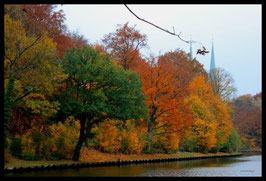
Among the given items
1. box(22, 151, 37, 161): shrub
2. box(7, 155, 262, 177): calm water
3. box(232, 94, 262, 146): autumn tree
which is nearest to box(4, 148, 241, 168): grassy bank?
box(22, 151, 37, 161): shrub

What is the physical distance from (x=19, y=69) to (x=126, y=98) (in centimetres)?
762

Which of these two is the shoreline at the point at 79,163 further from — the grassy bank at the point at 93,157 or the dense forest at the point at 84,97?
the dense forest at the point at 84,97

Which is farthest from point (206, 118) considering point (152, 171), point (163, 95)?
point (152, 171)

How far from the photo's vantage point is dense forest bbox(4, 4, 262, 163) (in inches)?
661

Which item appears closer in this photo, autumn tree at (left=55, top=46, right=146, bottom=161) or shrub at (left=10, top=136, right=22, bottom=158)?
shrub at (left=10, top=136, right=22, bottom=158)

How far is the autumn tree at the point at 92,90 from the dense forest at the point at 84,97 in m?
0.06

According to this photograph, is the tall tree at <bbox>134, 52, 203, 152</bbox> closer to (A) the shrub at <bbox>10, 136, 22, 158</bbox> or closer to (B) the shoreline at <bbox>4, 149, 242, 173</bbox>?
(B) the shoreline at <bbox>4, 149, 242, 173</bbox>

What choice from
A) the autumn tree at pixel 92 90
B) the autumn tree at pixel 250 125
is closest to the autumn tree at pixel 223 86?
the autumn tree at pixel 250 125

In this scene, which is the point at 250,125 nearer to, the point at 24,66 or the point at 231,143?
the point at 231,143

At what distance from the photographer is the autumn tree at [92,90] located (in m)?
20.3

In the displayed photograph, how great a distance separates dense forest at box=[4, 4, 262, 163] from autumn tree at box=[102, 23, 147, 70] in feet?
0.35
